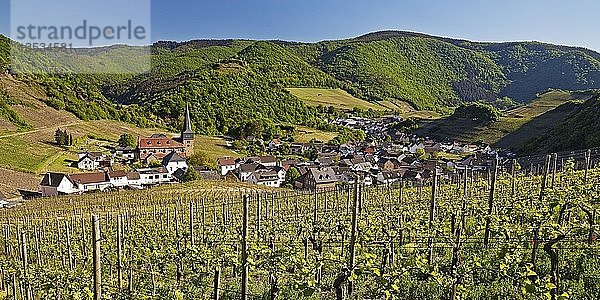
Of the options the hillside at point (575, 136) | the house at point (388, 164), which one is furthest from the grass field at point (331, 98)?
the hillside at point (575, 136)

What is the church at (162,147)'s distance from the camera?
55.3 m

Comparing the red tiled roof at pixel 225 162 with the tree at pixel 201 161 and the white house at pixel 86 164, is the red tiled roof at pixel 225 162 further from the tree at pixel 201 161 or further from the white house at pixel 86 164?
the white house at pixel 86 164

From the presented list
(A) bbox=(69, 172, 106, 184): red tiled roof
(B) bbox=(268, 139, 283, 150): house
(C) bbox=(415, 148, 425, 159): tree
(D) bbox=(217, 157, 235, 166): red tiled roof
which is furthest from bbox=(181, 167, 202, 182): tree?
A: (C) bbox=(415, 148, 425, 159): tree

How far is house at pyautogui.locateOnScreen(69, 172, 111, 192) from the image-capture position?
37.8 m

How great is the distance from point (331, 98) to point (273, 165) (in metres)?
81.6

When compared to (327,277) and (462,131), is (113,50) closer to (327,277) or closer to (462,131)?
(462,131)

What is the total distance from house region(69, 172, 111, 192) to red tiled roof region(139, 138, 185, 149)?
1618 centimetres

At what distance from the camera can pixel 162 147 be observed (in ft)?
186

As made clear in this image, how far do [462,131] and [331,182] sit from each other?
4904 centimetres

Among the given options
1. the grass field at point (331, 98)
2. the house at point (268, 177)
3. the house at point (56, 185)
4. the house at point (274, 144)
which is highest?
the grass field at point (331, 98)

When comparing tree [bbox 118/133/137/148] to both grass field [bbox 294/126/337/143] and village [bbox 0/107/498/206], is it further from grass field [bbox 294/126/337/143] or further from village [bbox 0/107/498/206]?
→ grass field [bbox 294/126/337/143]

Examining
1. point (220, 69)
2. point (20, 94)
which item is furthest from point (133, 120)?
point (220, 69)

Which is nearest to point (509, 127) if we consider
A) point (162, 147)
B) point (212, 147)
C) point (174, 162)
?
point (212, 147)

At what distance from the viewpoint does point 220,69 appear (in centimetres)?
10394
